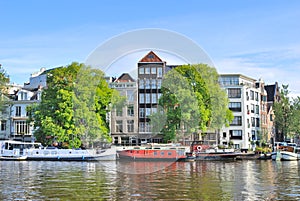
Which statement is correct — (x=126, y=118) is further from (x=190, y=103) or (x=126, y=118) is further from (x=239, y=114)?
(x=190, y=103)

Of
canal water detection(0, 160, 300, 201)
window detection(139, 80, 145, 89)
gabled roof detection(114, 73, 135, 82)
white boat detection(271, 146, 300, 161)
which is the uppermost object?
gabled roof detection(114, 73, 135, 82)

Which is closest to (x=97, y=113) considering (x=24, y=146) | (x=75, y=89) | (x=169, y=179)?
(x=75, y=89)

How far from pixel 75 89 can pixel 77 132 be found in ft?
20.2

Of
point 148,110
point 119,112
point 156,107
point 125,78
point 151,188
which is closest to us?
point 151,188

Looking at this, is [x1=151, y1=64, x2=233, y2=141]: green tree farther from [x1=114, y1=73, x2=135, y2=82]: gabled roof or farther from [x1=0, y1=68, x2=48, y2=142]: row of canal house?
[x1=0, y1=68, x2=48, y2=142]: row of canal house

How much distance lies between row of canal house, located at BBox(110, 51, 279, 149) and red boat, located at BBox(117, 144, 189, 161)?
36.8 feet

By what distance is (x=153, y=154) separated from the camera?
205ft

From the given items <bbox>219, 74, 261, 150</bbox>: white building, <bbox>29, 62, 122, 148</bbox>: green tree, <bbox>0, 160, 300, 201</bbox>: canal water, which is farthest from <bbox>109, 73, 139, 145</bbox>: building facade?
<bbox>0, 160, 300, 201</bbox>: canal water

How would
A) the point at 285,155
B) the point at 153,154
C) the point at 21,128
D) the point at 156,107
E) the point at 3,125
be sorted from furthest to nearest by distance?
the point at 3,125 → the point at 21,128 → the point at 156,107 → the point at 285,155 → the point at 153,154

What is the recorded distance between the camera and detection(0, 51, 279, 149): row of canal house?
81.3 meters

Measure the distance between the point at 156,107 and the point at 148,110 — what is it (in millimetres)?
2667

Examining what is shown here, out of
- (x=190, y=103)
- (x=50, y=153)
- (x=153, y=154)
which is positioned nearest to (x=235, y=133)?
(x=190, y=103)

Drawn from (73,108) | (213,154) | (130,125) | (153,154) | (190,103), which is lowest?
(213,154)

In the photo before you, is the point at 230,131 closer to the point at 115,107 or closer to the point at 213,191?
the point at 115,107
